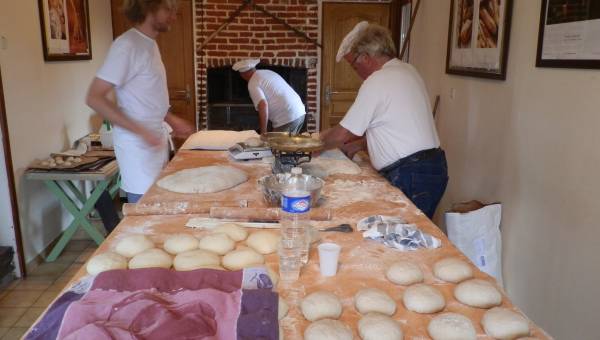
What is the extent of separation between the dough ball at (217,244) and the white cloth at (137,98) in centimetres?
95

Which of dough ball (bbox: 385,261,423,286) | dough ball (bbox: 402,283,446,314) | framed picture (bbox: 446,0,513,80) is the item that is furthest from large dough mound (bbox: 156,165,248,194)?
framed picture (bbox: 446,0,513,80)

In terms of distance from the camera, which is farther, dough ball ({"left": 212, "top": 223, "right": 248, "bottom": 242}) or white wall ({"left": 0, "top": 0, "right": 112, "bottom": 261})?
white wall ({"left": 0, "top": 0, "right": 112, "bottom": 261})

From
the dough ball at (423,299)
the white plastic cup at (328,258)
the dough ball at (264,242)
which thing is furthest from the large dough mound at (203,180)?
the dough ball at (423,299)

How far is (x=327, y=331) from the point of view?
3.19ft

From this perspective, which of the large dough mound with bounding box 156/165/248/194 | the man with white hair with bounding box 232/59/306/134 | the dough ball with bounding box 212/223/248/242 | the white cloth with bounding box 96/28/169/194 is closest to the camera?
the dough ball with bounding box 212/223/248/242

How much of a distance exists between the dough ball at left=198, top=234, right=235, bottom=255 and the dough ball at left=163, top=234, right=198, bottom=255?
2 cm

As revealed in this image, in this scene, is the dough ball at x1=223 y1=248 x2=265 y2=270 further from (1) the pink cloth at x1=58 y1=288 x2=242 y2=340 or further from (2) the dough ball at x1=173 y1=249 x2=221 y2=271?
(1) the pink cloth at x1=58 y1=288 x2=242 y2=340

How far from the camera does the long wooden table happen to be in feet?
3.52

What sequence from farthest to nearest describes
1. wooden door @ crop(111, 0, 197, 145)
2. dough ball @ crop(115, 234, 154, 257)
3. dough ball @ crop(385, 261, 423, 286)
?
wooden door @ crop(111, 0, 197, 145), dough ball @ crop(115, 234, 154, 257), dough ball @ crop(385, 261, 423, 286)

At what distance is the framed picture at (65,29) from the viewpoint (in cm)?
308

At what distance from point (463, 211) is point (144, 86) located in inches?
67.3

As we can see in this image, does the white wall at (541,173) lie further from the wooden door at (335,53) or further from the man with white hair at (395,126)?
the wooden door at (335,53)

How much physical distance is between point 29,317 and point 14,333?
14 cm

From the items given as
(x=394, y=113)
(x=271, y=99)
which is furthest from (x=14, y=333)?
(x=271, y=99)
